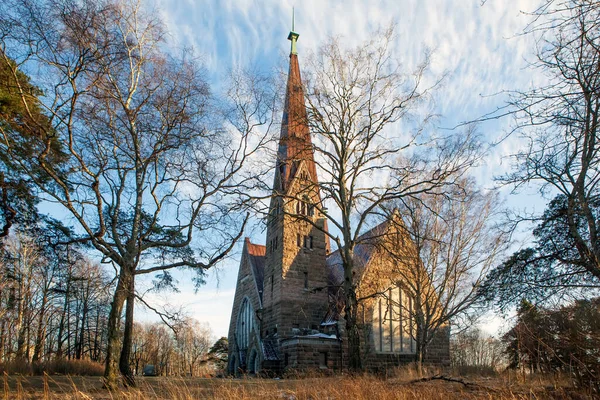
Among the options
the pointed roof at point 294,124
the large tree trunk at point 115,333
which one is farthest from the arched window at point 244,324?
the large tree trunk at point 115,333

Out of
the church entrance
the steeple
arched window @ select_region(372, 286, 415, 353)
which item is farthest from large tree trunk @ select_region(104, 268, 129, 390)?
the church entrance

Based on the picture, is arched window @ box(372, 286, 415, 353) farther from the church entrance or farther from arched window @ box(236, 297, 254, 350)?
arched window @ box(236, 297, 254, 350)

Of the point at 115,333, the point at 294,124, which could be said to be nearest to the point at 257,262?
the point at 294,124

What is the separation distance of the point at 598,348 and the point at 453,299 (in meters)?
16.1

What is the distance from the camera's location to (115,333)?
10.8m

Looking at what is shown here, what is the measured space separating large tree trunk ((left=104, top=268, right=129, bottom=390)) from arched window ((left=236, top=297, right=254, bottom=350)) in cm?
2286

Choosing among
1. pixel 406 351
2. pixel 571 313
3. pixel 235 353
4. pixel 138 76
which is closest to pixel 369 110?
pixel 138 76

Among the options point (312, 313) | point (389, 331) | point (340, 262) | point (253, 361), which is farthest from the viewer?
point (340, 262)

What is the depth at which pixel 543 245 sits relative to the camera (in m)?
11.7

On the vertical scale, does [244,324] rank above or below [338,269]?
below

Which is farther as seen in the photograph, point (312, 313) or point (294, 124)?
point (312, 313)

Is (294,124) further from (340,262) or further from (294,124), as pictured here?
(340,262)

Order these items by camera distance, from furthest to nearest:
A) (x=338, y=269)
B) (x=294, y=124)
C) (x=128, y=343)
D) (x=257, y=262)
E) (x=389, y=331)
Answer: (x=257, y=262) → (x=338, y=269) → (x=389, y=331) → (x=294, y=124) → (x=128, y=343)

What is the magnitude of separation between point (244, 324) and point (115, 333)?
1009 inches
